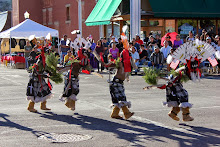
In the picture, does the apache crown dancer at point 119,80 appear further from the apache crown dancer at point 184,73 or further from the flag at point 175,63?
the flag at point 175,63

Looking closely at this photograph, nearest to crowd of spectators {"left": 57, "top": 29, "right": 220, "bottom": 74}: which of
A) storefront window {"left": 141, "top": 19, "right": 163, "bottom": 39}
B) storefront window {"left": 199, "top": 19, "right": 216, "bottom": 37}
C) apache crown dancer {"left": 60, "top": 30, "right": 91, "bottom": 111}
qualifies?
storefront window {"left": 141, "top": 19, "right": 163, "bottom": 39}

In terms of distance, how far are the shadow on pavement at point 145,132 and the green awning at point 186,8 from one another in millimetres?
17885

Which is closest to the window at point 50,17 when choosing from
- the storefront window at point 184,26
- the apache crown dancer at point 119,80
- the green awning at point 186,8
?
the storefront window at point 184,26

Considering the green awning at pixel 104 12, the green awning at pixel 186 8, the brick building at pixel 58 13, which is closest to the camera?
the green awning at pixel 186 8

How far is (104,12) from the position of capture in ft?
97.0

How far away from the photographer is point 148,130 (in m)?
8.44

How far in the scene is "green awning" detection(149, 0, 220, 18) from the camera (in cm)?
2672

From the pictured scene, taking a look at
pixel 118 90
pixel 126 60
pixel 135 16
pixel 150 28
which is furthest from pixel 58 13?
pixel 118 90

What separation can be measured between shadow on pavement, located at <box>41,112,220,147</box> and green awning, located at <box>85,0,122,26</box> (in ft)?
62.9

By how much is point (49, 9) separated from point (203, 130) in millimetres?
39839

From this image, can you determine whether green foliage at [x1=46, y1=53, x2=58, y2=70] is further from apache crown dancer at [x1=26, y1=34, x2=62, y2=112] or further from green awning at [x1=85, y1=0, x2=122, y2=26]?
green awning at [x1=85, y1=0, x2=122, y2=26]

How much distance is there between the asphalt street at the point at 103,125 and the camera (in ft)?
24.6

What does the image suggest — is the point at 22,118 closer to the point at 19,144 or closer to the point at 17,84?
the point at 19,144

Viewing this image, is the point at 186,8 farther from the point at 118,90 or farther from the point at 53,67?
the point at 118,90
